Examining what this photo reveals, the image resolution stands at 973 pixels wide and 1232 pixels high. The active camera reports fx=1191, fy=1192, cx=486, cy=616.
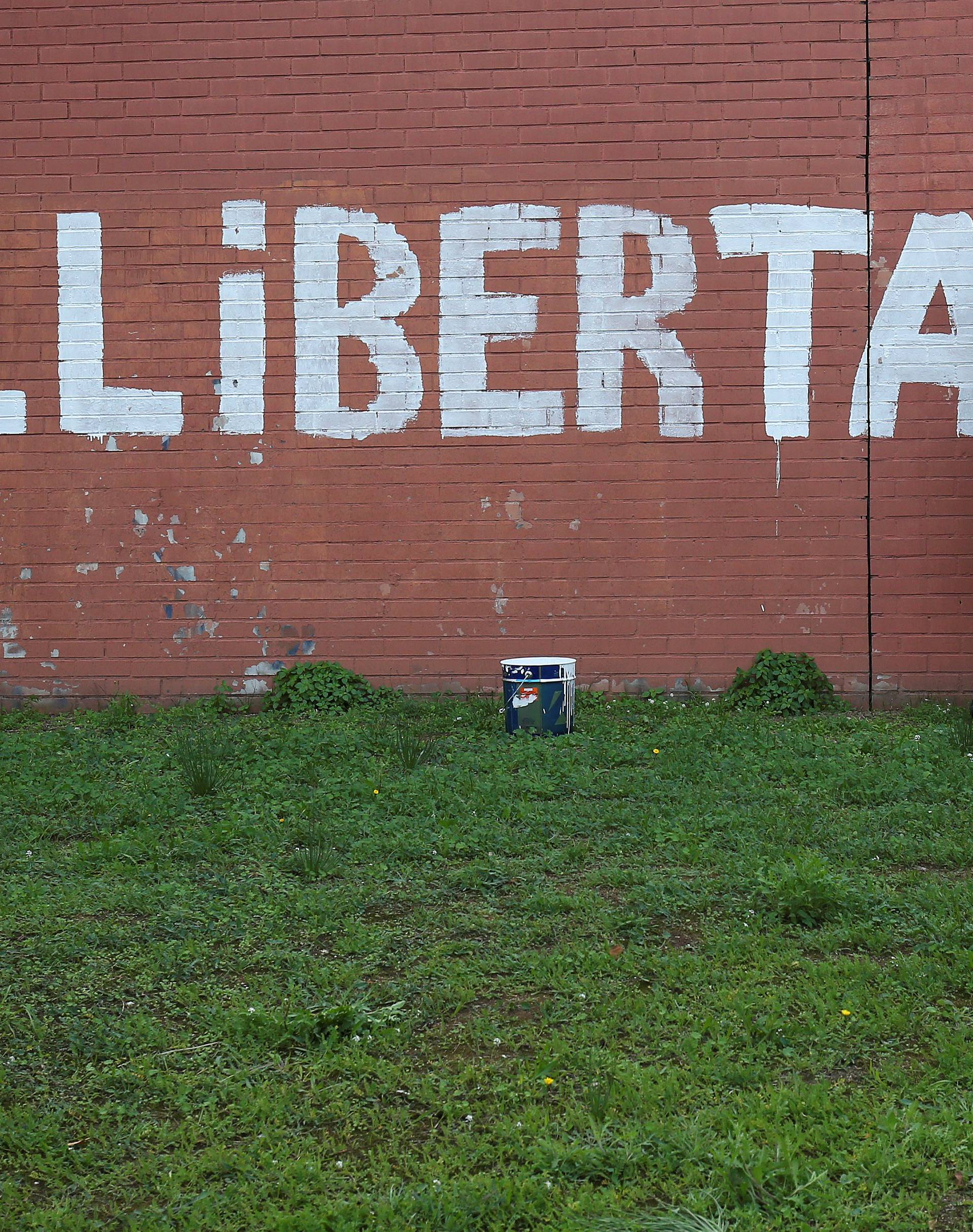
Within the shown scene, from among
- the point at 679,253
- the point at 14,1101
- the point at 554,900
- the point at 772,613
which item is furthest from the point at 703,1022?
the point at 679,253

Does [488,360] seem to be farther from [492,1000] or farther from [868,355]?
[492,1000]

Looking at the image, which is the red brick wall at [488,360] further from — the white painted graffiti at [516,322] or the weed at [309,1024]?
the weed at [309,1024]

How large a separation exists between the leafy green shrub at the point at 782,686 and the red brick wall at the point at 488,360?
0.57 ft

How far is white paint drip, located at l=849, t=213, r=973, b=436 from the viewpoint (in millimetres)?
7812

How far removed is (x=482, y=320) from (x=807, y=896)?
5.11 meters

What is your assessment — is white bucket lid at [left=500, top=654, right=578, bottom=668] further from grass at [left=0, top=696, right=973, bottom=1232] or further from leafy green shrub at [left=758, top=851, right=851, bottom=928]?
leafy green shrub at [left=758, top=851, right=851, bottom=928]

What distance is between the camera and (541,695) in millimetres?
6910

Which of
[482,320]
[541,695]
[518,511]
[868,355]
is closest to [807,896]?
[541,695]

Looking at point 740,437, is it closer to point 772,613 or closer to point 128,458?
point 772,613

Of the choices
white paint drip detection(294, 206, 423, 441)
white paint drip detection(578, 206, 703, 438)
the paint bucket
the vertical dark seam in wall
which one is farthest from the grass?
white paint drip detection(294, 206, 423, 441)

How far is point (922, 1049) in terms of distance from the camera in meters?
3.05

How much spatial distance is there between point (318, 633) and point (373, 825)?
3193 mm

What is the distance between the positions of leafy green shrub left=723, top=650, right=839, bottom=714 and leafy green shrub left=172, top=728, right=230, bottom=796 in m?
3.26

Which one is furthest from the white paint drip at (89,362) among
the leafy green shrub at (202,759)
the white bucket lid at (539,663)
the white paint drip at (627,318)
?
the white bucket lid at (539,663)
